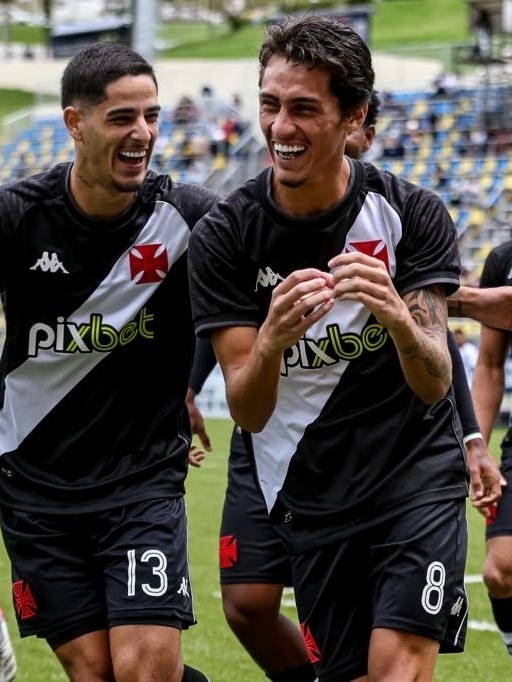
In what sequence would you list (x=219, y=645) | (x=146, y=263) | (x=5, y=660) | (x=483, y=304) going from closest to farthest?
(x=5, y=660) < (x=483, y=304) < (x=146, y=263) < (x=219, y=645)

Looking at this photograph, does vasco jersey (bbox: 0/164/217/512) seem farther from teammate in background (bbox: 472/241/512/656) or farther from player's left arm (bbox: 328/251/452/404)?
teammate in background (bbox: 472/241/512/656)

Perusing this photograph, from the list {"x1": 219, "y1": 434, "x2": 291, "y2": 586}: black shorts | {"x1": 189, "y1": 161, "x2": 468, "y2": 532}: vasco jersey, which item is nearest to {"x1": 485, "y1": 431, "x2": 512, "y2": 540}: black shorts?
{"x1": 219, "y1": 434, "x2": 291, "y2": 586}: black shorts

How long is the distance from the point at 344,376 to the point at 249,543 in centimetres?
186

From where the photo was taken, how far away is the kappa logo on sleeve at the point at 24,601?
5285 millimetres

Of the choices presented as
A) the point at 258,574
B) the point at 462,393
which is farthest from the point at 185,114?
the point at 462,393

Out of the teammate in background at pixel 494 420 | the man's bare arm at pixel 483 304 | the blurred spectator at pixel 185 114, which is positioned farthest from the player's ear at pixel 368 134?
the blurred spectator at pixel 185 114

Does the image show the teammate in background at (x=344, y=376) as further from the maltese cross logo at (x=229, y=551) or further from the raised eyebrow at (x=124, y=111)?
the maltese cross logo at (x=229, y=551)

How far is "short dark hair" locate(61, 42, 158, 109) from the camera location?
5301 millimetres

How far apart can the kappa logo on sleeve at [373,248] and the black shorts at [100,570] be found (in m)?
1.32

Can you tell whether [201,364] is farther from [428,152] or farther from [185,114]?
[185,114]

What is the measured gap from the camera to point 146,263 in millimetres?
5340

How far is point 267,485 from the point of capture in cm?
492

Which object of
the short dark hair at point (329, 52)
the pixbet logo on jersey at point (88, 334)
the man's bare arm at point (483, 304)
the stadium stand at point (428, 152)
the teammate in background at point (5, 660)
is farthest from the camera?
the stadium stand at point (428, 152)

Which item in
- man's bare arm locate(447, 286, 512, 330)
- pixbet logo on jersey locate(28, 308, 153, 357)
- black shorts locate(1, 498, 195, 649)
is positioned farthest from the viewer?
pixbet logo on jersey locate(28, 308, 153, 357)
